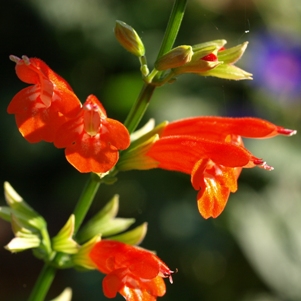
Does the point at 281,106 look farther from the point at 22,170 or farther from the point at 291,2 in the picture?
the point at 22,170

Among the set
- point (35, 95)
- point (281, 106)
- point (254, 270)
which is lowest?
point (254, 270)

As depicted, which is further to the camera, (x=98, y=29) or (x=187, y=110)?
(x=98, y=29)

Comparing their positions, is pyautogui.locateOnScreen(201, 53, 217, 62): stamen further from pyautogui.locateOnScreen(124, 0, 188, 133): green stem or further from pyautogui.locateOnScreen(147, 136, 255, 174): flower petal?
pyautogui.locateOnScreen(147, 136, 255, 174): flower petal

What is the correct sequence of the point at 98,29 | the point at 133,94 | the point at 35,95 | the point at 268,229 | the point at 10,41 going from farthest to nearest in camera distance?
1. the point at 10,41
2. the point at 98,29
3. the point at 133,94
4. the point at 268,229
5. the point at 35,95

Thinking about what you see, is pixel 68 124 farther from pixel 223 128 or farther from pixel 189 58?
pixel 223 128

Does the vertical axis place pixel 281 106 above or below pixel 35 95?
below

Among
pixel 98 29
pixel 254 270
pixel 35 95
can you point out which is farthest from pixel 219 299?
pixel 35 95

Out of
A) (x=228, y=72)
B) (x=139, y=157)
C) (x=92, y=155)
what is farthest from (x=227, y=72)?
(x=92, y=155)
